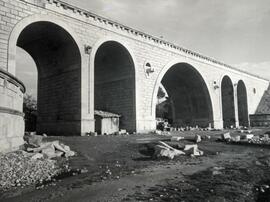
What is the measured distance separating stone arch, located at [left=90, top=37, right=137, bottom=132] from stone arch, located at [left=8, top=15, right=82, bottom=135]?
9.62 feet

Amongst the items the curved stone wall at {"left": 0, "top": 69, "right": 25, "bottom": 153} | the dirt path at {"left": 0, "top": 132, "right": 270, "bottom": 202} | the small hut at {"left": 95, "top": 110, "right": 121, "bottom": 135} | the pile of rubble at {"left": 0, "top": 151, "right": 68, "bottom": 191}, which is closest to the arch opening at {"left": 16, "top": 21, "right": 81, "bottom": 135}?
the small hut at {"left": 95, "top": 110, "right": 121, "bottom": 135}

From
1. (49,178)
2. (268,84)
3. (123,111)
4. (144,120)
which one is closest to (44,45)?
(123,111)

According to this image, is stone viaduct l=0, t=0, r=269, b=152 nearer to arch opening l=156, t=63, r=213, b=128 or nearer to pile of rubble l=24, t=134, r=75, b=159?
pile of rubble l=24, t=134, r=75, b=159

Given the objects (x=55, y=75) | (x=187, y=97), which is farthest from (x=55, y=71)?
(x=187, y=97)

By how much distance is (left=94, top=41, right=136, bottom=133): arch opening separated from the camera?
20734 mm

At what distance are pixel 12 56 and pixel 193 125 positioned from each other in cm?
2448

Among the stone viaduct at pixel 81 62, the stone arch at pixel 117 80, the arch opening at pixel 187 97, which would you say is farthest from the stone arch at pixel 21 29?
the arch opening at pixel 187 97

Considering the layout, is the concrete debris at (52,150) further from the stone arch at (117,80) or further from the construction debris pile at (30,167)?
the stone arch at (117,80)

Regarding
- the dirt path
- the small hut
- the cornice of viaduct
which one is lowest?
the dirt path

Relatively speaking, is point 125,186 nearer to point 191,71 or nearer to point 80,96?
point 80,96

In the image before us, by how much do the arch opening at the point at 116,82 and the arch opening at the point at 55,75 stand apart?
137 inches

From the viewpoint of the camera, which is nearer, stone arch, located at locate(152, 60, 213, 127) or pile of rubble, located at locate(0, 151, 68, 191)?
pile of rubble, located at locate(0, 151, 68, 191)

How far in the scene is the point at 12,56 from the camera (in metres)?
13.6

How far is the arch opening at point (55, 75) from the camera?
55.3 feet
